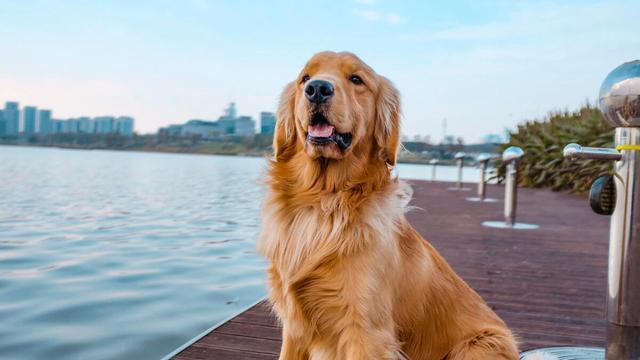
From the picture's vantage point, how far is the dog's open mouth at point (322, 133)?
2.06m

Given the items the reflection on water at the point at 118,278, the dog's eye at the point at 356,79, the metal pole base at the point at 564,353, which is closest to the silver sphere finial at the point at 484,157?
the reflection on water at the point at 118,278

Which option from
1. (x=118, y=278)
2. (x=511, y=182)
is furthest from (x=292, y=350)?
(x=511, y=182)

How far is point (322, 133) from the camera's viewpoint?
208 centimetres

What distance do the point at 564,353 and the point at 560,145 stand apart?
13.4 metres

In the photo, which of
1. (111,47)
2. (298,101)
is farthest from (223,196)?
(111,47)

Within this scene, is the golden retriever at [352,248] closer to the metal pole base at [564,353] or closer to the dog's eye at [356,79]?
the dog's eye at [356,79]

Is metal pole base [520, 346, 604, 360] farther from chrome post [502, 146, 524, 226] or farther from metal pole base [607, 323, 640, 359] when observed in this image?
chrome post [502, 146, 524, 226]

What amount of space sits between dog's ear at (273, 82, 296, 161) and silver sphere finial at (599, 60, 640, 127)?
1.27 m

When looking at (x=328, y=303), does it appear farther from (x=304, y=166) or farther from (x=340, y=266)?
(x=304, y=166)

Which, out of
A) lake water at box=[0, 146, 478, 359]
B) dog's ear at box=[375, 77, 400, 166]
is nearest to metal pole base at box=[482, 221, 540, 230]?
lake water at box=[0, 146, 478, 359]

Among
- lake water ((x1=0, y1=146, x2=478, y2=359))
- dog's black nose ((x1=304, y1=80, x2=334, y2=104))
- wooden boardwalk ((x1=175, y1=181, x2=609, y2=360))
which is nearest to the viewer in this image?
dog's black nose ((x1=304, y1=80, x2=334, y2=104))

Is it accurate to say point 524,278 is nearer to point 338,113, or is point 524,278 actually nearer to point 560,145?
point 338,113

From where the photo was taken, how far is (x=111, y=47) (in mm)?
26797

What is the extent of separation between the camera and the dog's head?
204 centimetres
